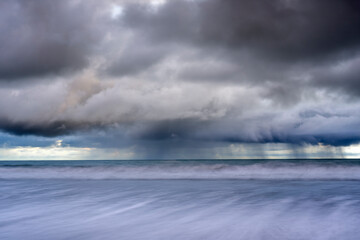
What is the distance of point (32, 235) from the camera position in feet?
11.1

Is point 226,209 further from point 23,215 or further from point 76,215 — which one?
point 23,215

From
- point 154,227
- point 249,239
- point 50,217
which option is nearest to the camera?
point 249,239

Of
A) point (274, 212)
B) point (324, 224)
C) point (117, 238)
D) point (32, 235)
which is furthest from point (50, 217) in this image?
point (324, 224)

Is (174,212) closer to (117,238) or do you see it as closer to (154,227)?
(154,227)

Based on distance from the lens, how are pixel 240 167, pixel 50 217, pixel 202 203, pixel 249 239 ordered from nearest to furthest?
pixel 249 239 → pixel 50 217 → pixel 202 203 → pixel 240 167

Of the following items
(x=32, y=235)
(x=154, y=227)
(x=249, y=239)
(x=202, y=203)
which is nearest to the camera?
(x=249, y=239)

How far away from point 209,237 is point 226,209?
1.95 m

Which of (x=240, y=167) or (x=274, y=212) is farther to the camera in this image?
(x=240, y=167)

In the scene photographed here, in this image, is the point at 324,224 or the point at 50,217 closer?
the point at 324,224

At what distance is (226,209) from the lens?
16.5 ft

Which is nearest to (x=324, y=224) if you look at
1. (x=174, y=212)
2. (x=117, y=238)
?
(x=174, y=212)

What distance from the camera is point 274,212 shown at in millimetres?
4699

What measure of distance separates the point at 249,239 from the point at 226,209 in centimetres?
192

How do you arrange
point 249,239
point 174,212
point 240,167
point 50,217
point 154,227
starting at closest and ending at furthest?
point 249,239
point 154,227
point 50,217
point 174,212
point 240,167
